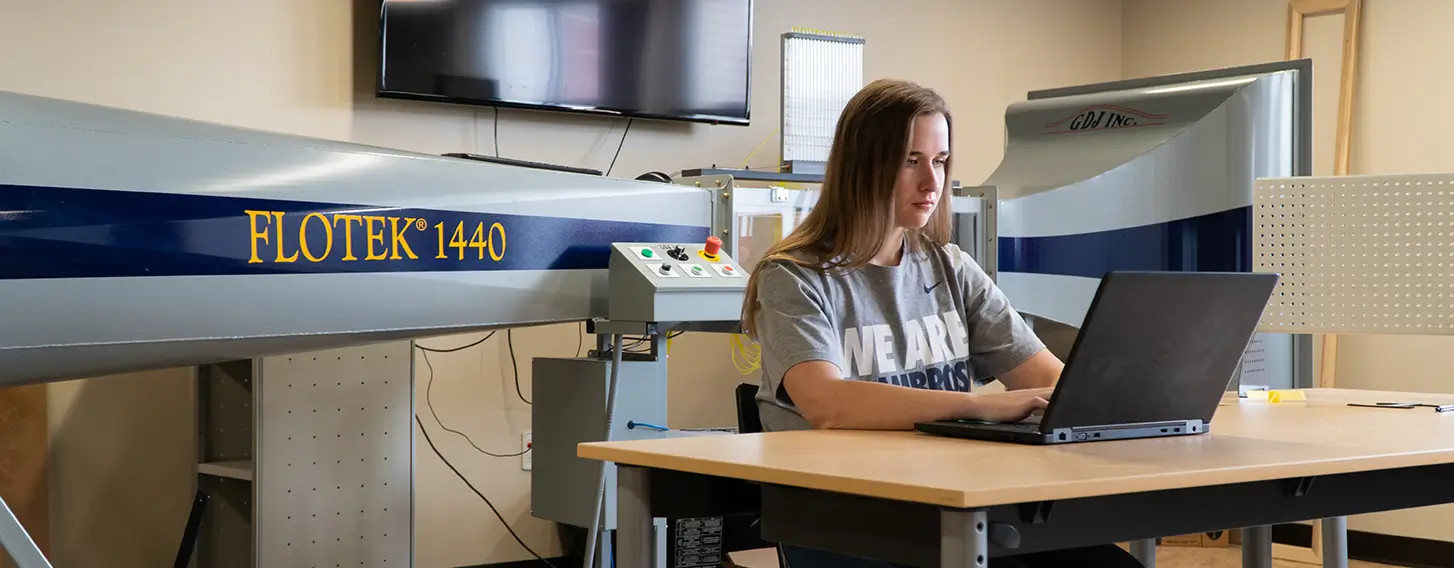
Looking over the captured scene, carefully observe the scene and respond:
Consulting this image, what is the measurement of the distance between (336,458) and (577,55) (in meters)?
1.38

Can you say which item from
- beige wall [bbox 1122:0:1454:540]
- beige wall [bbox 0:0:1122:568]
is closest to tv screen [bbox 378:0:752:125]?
beige wall [bbox 0:0:1122:568]

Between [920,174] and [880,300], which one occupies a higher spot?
[920,174]

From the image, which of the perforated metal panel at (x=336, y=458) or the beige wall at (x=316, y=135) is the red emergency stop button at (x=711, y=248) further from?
the beige wall at (x=316, y=135)

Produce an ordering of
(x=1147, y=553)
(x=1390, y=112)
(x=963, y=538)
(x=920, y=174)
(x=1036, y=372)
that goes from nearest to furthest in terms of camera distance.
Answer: (x=963, y=538), (x=920, y=174), (x=1036, y=372), (x=1147, y=553), (x=1390, y=112)

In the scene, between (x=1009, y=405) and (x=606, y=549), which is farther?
(x=606, y=549)

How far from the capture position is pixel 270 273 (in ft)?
6.82

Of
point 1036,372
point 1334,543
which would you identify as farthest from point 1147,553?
point 1036,372

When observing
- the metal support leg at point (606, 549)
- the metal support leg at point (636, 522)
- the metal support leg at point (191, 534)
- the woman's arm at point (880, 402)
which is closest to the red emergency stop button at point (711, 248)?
Answer: the metal support leg at point (606, 549)

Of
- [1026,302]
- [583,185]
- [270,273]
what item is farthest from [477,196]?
[1026,302]

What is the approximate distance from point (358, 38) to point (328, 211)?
1424 millimetres

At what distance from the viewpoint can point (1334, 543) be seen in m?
2.29

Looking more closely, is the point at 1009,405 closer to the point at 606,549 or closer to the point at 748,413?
the point at 748,413

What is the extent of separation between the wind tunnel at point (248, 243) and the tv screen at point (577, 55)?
3.04 feet

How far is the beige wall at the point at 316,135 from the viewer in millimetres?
3102
